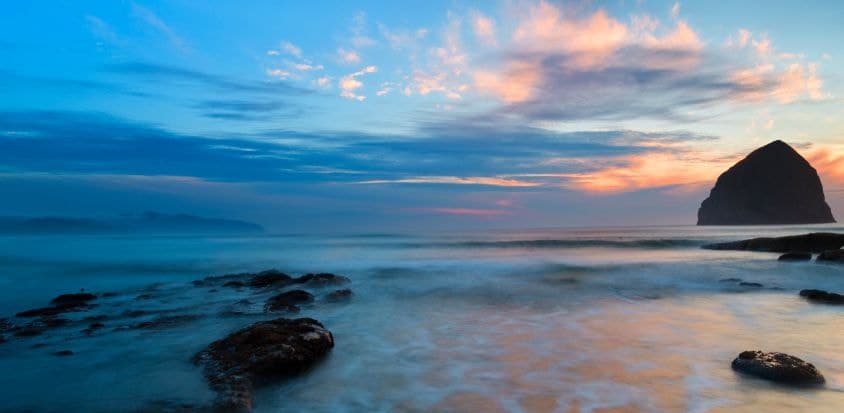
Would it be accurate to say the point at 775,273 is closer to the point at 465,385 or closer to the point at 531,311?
the point at 531,311

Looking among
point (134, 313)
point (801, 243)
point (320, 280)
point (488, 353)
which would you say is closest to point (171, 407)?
point (488, 353)

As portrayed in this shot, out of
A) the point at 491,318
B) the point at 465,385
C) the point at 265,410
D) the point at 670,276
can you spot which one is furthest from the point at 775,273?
the point at 265,410

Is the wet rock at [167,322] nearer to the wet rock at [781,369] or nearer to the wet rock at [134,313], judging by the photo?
the wet rock at [134,313]

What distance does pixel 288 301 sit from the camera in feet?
42.1

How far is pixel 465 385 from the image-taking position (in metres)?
6.18

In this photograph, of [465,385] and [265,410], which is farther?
[465,385]

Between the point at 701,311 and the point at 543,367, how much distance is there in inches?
272

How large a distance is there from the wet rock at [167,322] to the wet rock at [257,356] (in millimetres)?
3536

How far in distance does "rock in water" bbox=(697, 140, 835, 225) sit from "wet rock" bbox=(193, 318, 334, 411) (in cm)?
15774

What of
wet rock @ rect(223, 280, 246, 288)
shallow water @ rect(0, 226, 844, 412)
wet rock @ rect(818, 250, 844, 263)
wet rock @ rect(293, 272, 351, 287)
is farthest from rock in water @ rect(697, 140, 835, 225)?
wet rock @ rect(223, 280, 246, 288)

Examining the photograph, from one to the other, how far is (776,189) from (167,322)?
162m

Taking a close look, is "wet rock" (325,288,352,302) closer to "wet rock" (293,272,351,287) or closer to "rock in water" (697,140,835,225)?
"wet rock" (293,272,351,287)

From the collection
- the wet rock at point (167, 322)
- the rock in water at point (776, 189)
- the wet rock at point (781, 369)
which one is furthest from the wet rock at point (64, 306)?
the rock in water at point (776, 189)

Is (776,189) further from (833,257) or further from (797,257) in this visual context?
(833,257)
